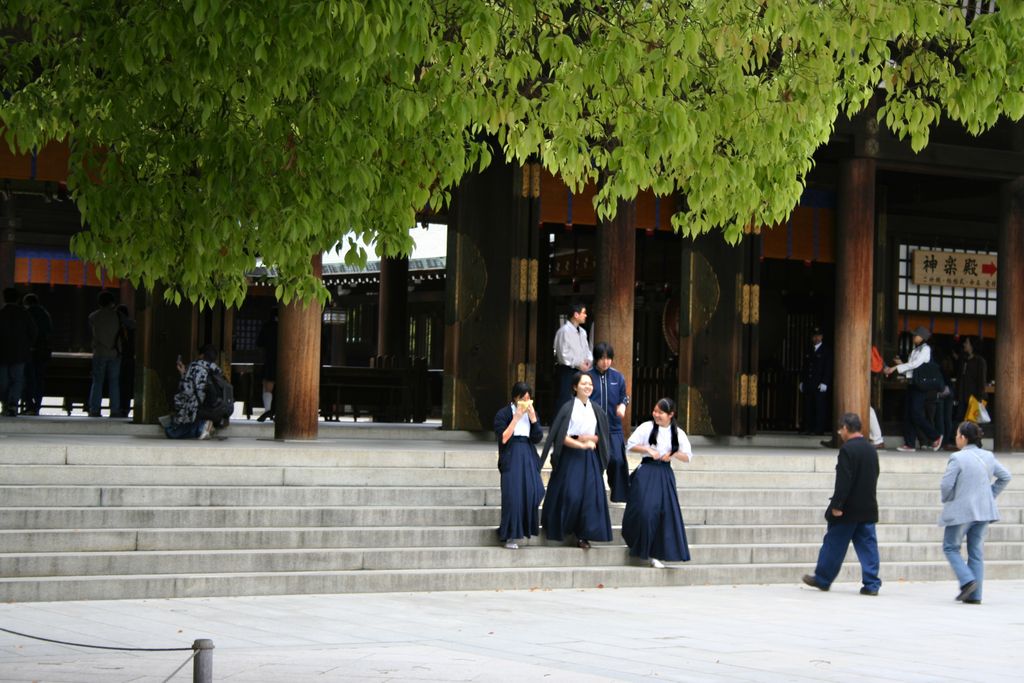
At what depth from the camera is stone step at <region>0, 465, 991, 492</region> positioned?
1196 cm

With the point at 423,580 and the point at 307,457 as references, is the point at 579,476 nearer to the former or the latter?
the point at 423,580

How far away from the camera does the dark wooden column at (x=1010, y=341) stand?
19.1 meters

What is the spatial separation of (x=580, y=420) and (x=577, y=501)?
66cm

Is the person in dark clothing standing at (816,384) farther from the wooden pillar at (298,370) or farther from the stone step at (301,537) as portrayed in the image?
the wooden pillar at (298,370)

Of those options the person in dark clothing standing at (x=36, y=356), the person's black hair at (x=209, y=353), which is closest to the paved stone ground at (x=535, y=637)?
the person's black hair at (x=209, y=353)

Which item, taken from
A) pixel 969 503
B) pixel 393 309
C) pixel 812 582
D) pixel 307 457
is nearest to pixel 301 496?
pixel 307 457

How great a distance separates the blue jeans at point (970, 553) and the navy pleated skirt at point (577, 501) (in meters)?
2.71

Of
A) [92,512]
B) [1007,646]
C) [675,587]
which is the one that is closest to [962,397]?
[675,587]

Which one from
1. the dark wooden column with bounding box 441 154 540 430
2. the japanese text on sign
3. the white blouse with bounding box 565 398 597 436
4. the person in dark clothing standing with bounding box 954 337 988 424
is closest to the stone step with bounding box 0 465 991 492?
the white blouse with bounding box 565 398 597 436

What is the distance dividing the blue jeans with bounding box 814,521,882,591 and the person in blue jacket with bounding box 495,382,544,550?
233 centimetres

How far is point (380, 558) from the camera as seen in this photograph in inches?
467

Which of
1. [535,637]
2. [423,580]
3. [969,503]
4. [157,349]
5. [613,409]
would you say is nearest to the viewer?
[535,637]

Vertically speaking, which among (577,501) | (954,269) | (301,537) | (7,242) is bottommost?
(301,537)

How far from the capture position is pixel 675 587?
12.6 m
